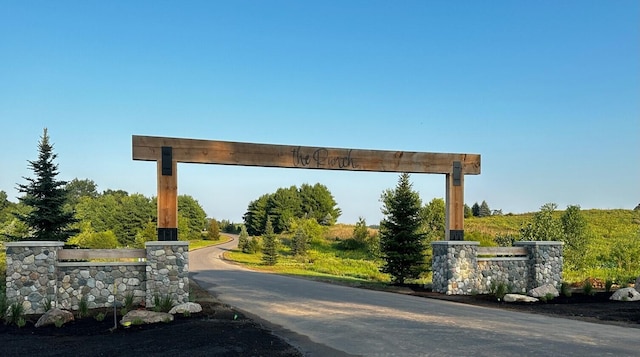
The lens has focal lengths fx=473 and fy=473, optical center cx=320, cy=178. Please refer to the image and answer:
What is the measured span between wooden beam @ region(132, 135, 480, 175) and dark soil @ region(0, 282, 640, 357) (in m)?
3.58

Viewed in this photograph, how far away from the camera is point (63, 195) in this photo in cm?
1641

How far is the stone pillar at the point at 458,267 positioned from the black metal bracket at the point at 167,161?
7.71 m

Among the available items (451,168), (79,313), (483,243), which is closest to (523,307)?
(451,168)

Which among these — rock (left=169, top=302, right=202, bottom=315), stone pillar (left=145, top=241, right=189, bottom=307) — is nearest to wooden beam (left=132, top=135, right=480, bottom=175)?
stone pillar (left=145, top=241, right=189, bottom=307)

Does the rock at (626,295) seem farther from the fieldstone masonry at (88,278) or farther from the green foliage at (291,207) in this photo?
the green foliage at (291,207)

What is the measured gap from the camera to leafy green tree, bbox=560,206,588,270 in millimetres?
23156

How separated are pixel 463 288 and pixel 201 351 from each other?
9056mm

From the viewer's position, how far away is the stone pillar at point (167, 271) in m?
10.5

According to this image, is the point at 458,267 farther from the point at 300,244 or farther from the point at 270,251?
the point at 300,244

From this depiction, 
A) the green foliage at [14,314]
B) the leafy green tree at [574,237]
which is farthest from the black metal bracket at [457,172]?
the leafy green tree at [574,237]

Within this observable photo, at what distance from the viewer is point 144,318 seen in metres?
8.62

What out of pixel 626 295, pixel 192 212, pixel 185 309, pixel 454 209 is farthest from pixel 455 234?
pixel 192 212

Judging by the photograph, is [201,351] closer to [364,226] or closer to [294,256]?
[294,256]

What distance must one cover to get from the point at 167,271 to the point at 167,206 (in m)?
1.49
